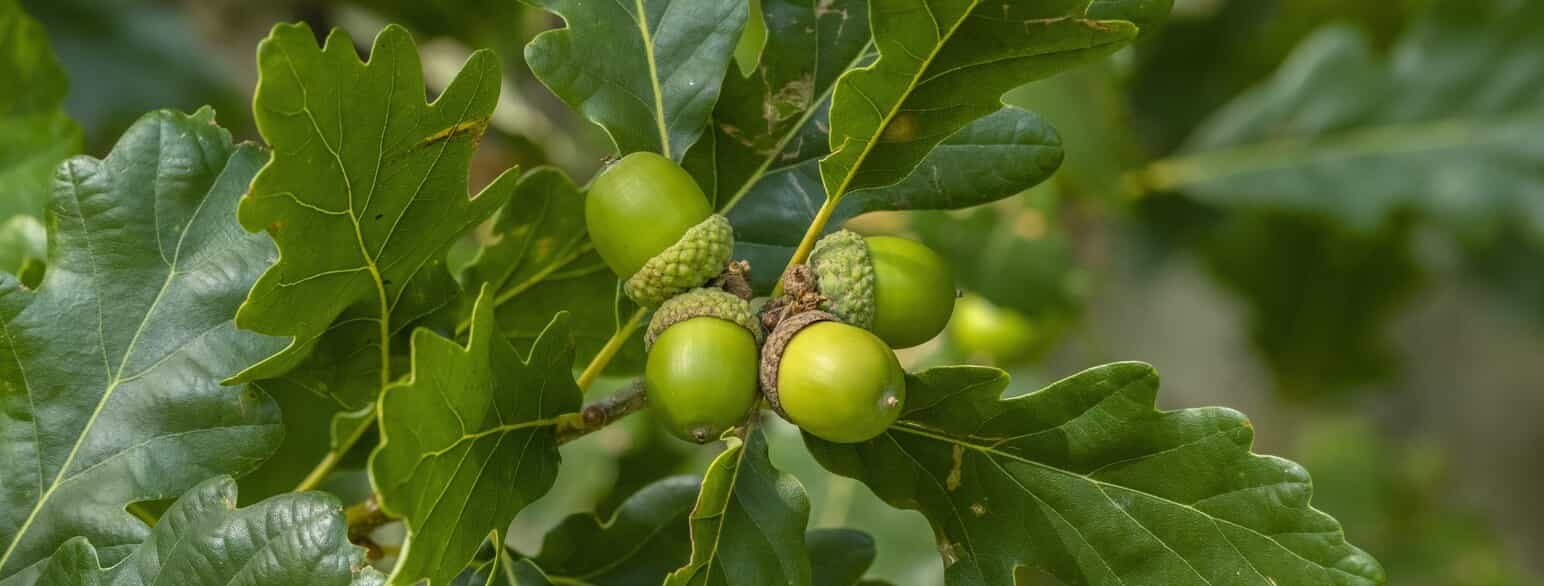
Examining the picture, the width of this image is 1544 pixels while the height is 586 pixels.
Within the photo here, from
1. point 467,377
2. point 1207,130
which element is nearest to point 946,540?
point 467,377

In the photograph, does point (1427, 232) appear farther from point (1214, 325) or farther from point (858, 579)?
point (858, 579)

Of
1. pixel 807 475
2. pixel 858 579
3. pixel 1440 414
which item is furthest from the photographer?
pixel 1440 414

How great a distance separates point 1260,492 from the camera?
3.09ft

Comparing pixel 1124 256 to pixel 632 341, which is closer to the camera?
pixel 632 341

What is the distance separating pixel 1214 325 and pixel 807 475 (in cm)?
378

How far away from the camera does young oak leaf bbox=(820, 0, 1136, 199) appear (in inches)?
35.5

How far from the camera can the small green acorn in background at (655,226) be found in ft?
3.25

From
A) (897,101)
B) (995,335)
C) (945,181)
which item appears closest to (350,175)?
(897,101)

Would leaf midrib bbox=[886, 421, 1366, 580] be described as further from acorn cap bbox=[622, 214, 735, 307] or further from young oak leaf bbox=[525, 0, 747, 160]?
young oak leaf bbox=[525, 0, 747, 160]

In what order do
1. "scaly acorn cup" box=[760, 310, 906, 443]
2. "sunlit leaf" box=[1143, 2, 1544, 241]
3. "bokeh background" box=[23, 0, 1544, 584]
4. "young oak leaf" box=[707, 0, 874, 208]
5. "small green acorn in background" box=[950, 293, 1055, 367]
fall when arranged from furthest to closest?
"sunlit leaf" box=[1143, 2, 1544, 241] < "small green acorn in background" box=[950, 293, 1055, 367] < "bokeh background" box=[23, 0, 1544, 584] < "young oak leaf" box=[707, 0, 874, 208] < "scaly acorn cup" box=[760, 310, 906, 443]

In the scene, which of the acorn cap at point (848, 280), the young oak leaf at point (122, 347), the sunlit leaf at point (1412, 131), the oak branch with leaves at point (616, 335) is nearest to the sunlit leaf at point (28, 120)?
the oak branch with leaves at point (616, 335)

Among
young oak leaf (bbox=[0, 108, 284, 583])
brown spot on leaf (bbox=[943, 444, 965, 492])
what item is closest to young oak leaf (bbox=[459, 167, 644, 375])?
young oak leaf (bbox=[0, 108, 284, 583])

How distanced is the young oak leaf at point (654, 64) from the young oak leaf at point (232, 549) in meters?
0.39

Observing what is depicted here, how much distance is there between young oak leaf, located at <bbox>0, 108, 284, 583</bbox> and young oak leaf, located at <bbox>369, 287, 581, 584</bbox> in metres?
0.24
